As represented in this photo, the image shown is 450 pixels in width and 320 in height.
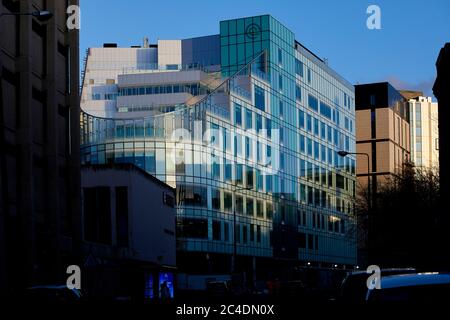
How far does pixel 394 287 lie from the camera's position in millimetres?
10594

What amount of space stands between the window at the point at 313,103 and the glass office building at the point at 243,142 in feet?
0.49

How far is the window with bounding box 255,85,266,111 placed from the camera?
10538cm

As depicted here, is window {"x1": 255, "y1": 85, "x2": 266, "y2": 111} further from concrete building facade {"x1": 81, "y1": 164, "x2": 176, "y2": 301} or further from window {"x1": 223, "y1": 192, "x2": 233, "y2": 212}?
concrete building facade {"x1": 81, "y1": 164, "x2": 176, "y2": 301}

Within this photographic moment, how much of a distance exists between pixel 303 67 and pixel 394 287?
355 feet

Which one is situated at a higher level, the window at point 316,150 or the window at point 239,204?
the window at point 316,150

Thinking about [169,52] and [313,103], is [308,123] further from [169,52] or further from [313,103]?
[169,52]

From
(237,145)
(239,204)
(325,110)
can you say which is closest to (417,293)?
(237,145)

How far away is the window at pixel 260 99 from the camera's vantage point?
105m

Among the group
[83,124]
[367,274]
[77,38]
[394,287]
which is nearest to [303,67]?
[83,124]

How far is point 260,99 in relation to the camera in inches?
4176

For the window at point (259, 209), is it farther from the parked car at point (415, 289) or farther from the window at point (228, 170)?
the parked car at point (415, 289)

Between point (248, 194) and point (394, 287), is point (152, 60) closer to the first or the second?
point (248, 194)

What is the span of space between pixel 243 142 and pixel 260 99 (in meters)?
5.15

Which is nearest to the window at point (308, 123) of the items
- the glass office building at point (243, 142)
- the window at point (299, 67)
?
the glass office building at point (243, 142)
